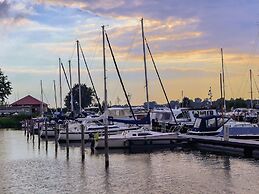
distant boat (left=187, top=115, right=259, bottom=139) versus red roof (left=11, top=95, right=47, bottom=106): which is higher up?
red roof (left=11, top=95, right=47, bottom=106)

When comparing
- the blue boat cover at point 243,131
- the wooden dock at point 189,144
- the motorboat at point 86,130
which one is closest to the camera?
the wooden dock at point 189,144

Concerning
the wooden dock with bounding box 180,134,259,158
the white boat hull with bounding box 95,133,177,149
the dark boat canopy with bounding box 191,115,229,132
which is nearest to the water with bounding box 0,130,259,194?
the wooden dock with bounding box 180,134,259,158

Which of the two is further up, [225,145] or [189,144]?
[225,145]

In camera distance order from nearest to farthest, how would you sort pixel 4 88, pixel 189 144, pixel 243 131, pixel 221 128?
pixel 243 131, pixel 189 144, pixel 221 128, pixel 4 88

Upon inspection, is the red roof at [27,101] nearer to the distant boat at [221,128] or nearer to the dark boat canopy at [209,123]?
the distant boat at [221,128]

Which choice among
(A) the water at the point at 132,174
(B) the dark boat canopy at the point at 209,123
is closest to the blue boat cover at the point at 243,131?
(B) the dark boat canopy at the point at 209,123

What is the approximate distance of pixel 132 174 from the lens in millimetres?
35406

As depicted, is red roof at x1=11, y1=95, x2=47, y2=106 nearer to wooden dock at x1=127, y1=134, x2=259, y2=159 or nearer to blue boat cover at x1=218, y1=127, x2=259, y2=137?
wooden dock at x1=127, y1=134, x2=259, y2=159

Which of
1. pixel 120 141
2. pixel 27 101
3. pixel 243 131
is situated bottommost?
pixel 120 141

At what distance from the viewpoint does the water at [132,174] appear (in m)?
30.1

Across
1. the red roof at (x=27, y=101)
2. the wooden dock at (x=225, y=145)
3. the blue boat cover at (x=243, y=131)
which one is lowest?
the wooden dock at (x=225, y=145)

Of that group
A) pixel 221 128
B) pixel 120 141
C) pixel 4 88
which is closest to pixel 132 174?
pixel 120 141

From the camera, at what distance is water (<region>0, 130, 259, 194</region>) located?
3006 cm

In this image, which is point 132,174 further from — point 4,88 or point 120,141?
point 4,88
